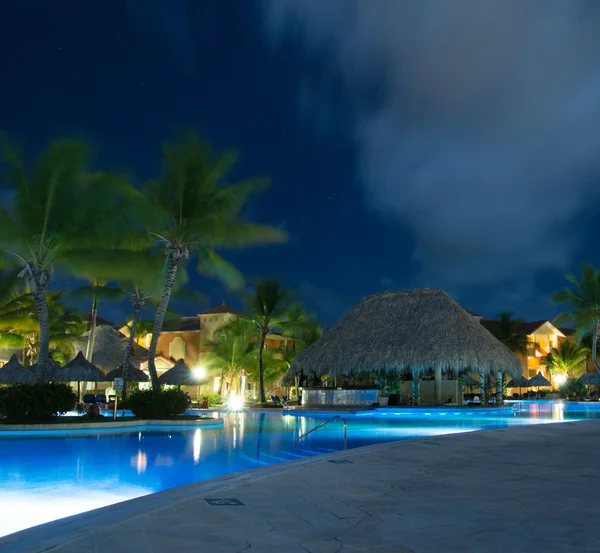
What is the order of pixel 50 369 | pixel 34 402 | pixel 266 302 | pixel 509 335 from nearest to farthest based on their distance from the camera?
1. pixel 34 402
2. pixel 50 369
3. pixel 266 302
4. pixel 509 335

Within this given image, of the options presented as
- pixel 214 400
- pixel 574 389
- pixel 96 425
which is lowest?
pixel 96 425

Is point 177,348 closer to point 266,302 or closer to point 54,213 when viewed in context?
point 266,302

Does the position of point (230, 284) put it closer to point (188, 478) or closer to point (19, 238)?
point (19, 238)

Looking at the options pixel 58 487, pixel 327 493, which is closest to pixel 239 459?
pixel 58 487

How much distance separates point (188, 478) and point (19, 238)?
994cm

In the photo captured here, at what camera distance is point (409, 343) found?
26.2 metres

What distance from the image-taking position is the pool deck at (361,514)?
381 cm

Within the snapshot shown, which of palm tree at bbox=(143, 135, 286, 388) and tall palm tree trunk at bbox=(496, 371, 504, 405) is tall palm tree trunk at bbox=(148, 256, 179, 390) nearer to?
palm tree at bbox=(143, 135, 286, 388)

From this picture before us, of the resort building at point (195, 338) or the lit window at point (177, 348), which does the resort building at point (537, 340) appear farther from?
the lit window at point (177, 348)

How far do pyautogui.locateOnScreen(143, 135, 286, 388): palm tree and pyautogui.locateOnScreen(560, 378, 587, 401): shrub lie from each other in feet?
90.3

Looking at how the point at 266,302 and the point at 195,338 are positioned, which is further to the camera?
the point at 195,338

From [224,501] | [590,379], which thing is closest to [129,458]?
[224,501]

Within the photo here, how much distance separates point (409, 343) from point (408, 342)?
102 millimetres

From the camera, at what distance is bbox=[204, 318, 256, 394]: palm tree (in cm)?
3497
